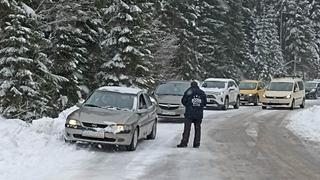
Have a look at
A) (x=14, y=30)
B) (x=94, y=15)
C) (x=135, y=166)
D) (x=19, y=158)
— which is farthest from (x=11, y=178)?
(x=94, y=15)

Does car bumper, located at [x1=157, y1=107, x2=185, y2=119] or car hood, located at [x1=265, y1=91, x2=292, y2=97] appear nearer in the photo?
car bumper, located at [x1=157, y1=107, x2=185, y2=119]

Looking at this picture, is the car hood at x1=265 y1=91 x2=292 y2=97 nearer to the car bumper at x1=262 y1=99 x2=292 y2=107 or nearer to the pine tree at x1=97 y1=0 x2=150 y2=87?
the car bumper at x1=262 y1=99 x2=292 y2=107

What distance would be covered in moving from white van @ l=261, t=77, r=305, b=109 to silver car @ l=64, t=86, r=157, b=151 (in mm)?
20178

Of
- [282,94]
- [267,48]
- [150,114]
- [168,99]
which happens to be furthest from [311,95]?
[150,114]

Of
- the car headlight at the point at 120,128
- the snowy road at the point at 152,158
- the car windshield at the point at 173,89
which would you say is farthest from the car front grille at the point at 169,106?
the car headlight at the point at 120,128

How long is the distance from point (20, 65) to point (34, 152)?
21.3 ft

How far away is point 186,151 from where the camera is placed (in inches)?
540

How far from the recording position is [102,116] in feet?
43.3

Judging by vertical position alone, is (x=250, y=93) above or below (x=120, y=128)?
below

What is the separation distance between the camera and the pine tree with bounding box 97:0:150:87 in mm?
27172

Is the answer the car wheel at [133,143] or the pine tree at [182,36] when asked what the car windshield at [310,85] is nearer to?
the pine tree at [182,36]

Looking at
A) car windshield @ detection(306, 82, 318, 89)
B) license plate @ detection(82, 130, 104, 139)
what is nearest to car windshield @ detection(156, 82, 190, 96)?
license plate @ detection(82, 130, 104, 139)

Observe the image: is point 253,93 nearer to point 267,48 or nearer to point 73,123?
point 73,123

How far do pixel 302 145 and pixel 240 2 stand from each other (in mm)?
53464
